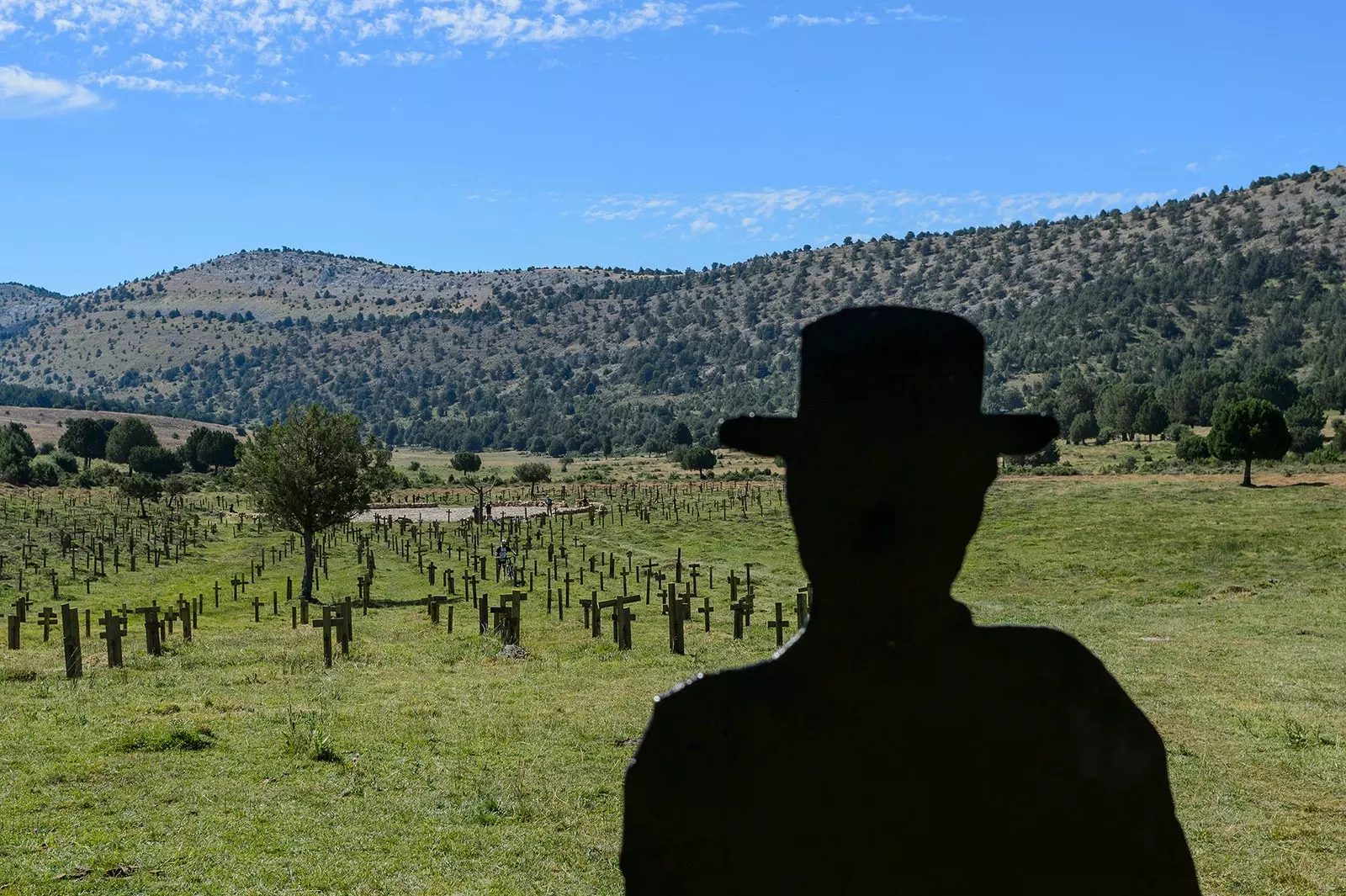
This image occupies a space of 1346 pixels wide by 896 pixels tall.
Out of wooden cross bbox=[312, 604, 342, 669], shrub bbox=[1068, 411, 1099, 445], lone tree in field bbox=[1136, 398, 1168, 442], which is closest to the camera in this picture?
wooden cross bbox=[312, 604, 342, 669]

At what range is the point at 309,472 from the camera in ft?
117

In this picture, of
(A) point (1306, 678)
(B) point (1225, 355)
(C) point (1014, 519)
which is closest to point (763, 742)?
(A) point (1306, 678)

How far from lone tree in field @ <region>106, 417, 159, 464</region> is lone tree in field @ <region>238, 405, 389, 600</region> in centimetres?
5803

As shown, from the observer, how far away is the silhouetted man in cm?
233

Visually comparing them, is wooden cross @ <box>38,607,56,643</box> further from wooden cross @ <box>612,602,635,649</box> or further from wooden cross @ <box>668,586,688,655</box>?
wooden cross @ <box>668,586,688,655</box>

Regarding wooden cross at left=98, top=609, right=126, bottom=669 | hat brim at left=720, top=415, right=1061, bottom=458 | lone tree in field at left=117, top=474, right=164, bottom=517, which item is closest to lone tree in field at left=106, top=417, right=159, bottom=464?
lone tree in field at left=117, top=474, right=164, bottom=517

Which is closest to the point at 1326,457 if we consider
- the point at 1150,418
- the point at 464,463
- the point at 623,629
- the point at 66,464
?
the point at 1150,418

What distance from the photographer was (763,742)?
7.67 ft

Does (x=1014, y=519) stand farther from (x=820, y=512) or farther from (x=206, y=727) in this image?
(x=820, y=512)

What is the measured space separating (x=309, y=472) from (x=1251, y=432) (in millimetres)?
43074

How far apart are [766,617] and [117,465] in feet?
251

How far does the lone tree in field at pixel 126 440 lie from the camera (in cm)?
8950

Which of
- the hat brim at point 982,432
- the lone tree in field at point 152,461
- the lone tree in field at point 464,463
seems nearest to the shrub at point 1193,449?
the lone tree in field at point 464,463

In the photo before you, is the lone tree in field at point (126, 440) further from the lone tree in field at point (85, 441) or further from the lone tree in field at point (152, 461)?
the lone tree in field at point (152, 461)
